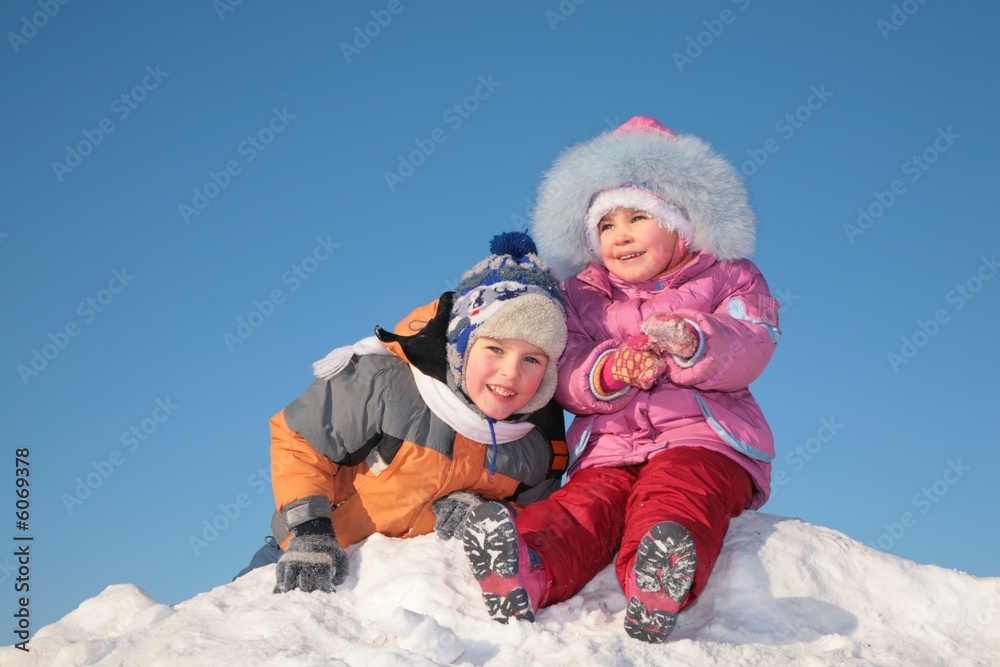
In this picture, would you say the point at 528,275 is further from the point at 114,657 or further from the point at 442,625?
Result: the point at 114,657

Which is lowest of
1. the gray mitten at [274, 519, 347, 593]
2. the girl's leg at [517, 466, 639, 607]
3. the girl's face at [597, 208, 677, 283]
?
the gray mitten at [274, 519, 347, 593]

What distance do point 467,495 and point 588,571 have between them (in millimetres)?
719

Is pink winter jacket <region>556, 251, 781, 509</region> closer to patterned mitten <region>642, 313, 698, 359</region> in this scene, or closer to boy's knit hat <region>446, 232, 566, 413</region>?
patterned mitten <region>642, 313, 698, 359</region>

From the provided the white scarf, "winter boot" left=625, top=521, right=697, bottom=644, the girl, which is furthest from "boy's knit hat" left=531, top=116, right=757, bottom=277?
"winter boot" left=625, top=521, right=697, bottom=644

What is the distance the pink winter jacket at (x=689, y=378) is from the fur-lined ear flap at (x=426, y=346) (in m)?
0.58

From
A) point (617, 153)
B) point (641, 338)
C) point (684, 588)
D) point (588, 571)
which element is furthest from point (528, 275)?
point (684, 588)

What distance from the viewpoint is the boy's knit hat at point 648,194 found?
4480mm

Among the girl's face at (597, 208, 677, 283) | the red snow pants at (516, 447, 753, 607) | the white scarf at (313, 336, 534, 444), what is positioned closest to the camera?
the red snow pants at (516, 447, 753, 607)

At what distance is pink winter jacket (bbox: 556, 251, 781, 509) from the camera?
396 cm

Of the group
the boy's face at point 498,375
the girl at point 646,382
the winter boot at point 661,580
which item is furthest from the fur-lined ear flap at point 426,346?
the winter boot at point 661,580

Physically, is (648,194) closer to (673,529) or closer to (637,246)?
(637,246)

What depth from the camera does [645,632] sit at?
10.0 feet

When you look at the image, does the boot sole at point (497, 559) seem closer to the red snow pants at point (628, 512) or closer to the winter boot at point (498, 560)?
the winter boot at point (498, 560)

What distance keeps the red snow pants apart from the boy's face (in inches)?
18.5
